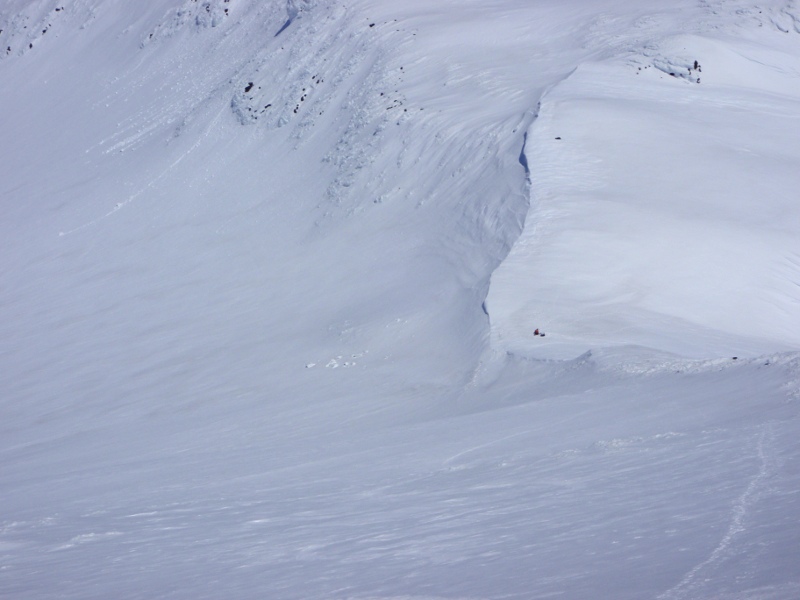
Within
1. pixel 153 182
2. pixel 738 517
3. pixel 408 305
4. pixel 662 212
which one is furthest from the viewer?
pixel 153 182

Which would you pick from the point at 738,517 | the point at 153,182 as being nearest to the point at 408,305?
the point at 738,517

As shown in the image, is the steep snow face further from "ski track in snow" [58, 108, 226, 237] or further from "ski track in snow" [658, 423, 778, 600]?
"ski track in snow" [58, 108, 226, 237]

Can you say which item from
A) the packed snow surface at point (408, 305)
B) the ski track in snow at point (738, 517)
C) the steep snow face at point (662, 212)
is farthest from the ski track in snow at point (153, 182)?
the ski track in snow at point (738, 517)

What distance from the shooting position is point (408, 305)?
1403cm

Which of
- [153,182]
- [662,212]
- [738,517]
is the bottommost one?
[662,212]

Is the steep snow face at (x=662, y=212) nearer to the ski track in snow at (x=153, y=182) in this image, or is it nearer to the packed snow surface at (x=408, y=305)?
the packed snow surface at (x=408, y=305)

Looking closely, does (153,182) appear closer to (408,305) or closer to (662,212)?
(408,305)

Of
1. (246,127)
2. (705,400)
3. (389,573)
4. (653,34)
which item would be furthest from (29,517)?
(653,34)

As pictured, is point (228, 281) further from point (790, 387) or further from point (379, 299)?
point (790, 387)

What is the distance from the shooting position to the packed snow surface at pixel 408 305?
6910 millimetres

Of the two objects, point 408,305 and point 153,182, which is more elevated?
point 153,182

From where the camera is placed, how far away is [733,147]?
16938mm

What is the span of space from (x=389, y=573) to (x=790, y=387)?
14.8ft

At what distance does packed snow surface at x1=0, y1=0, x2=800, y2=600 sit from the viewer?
6.91 m
